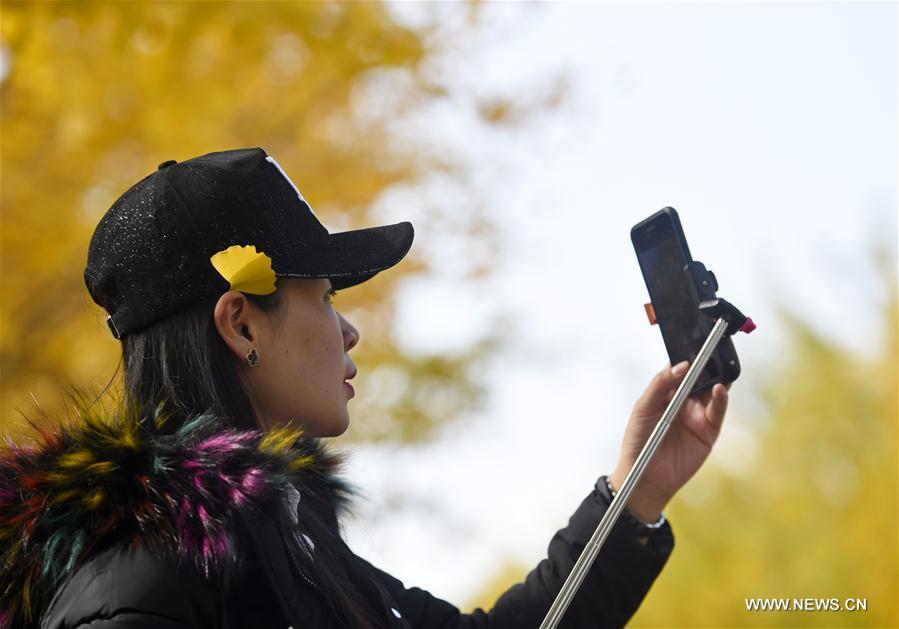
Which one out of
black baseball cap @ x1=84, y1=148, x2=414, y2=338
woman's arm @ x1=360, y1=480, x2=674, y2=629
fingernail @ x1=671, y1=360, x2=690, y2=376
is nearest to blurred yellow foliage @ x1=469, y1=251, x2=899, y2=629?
woman's arm @ x1=360, y1=480, x2=674, y2=629

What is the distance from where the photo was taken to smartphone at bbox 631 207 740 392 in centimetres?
177

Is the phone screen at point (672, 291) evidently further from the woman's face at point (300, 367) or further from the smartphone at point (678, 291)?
the woman's face at point (300, 367)

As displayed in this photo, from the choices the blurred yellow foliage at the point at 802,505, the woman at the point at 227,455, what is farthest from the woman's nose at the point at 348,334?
the blurred yellow foliage at the point at 802,505

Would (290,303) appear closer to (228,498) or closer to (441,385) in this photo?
(228,498)

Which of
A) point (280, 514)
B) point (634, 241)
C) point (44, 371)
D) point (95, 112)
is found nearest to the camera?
point (280, 514)

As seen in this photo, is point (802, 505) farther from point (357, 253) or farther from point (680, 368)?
point (357, 253)

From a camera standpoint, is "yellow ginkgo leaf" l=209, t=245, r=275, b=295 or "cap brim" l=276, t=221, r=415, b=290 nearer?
"yellow ginkgo leaf" l=209, t=245, r=275, b=295

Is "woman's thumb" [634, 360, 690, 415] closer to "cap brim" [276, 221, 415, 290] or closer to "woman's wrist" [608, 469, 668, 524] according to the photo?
"woman's wrist" [608, 469, 668, 524]

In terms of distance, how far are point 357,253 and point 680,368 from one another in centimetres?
63

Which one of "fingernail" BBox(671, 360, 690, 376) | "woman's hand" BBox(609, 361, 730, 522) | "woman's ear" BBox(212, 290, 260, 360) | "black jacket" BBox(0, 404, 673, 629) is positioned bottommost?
"black jacket" BBox(0, 404, 673, 629)

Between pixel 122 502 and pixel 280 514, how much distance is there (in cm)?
23

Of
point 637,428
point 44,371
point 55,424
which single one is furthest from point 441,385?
point 55,424

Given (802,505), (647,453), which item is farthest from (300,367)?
(802,505)

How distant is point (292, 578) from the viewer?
1.44 m
